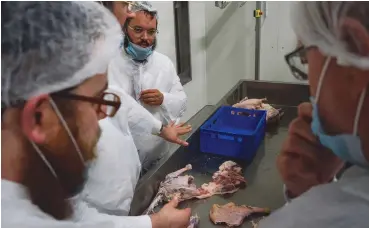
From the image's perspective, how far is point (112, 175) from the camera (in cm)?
106

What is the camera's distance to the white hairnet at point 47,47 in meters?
0.63

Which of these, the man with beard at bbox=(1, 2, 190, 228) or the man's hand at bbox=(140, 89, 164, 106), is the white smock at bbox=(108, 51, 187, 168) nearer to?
the man's hand at bbox=(140, 89, 164, 106)

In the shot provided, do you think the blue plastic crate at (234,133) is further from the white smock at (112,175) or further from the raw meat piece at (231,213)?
the white smock at (112,175)

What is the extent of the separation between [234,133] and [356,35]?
1148 millimetres

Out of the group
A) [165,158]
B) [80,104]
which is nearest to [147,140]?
[165,158]

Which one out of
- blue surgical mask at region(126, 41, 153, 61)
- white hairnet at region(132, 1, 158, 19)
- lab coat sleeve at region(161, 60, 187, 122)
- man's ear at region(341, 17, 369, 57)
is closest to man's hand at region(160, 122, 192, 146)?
lab coat sleeve at region(161, 60, 187, 122)

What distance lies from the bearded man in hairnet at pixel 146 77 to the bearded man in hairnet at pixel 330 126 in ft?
2.81

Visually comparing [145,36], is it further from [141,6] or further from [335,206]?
[335,206]

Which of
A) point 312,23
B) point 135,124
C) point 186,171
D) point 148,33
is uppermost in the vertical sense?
point 312,23

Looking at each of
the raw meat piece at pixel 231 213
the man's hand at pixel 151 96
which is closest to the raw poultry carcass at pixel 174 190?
the raw meat piece at pixel 231 213

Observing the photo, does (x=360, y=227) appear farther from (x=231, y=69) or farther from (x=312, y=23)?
(x=231, y=69)

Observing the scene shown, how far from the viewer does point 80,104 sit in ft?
2.30

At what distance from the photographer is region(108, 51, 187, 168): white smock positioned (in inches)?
67.5

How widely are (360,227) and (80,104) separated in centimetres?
53
